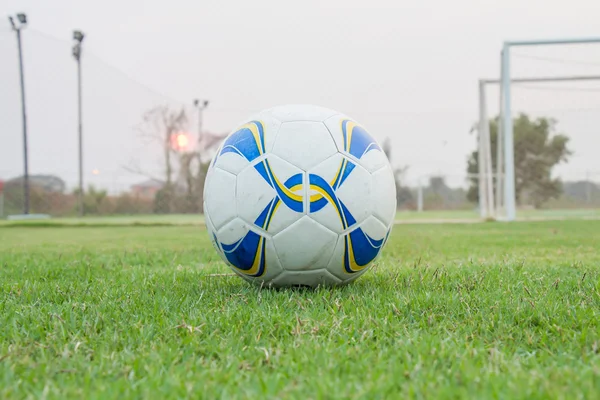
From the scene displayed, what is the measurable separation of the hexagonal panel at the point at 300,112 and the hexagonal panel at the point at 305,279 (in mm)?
773

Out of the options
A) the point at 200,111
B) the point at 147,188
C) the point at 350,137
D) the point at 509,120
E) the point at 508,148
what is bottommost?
the point at 350,137

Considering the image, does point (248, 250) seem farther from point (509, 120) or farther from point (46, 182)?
point (46, 182)

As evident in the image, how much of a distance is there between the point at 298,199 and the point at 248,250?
1.22 feet

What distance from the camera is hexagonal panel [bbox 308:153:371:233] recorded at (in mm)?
2590

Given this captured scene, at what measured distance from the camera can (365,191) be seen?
2715 millimetres

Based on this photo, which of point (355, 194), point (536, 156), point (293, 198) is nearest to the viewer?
point (293, 198)

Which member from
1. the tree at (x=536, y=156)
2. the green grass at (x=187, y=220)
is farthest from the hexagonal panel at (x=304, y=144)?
the tree at (x=536, y=156)

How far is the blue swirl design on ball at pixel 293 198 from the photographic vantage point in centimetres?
258

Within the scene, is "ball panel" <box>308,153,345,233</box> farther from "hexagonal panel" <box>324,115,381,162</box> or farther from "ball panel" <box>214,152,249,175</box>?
"ball panel" <box>214,152,249,175</box>

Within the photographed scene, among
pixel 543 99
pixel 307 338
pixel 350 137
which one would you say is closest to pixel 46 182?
pixel 543 99

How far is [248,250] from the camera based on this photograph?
8.86 ft

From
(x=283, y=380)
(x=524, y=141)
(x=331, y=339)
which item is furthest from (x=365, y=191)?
(x=524, y=141)

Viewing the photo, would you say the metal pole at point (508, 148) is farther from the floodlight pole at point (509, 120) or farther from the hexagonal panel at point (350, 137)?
the hexagonal panel at point (350, 137)

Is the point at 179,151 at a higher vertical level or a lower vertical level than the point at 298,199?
higher
